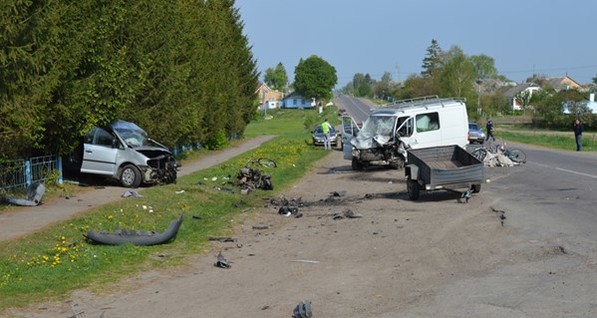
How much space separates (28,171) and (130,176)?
142 inches

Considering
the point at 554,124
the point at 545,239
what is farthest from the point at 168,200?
the point at 554,124

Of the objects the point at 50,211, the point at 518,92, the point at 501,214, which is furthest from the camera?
the point at 518,92

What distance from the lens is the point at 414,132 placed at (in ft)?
94.7

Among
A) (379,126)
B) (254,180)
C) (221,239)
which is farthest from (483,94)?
(221,239)

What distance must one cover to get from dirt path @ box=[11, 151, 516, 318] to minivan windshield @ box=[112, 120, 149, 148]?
767cm

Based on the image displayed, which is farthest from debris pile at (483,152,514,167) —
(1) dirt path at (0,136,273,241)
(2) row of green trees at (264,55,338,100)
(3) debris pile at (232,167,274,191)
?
(2) row of green trees at (264,55,338,100)

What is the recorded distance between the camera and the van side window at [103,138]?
23188mm

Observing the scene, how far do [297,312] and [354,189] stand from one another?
15398 mm

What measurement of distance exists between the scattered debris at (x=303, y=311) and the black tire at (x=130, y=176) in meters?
15.6

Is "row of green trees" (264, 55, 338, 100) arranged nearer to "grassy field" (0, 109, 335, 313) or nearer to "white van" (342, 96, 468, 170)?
"white van" (342, 96, 468, 170)

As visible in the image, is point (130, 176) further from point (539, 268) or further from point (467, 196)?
point (539, 268)

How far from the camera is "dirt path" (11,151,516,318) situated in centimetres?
860

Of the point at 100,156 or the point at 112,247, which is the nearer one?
the point at 112,247

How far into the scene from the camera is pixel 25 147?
19.0m
